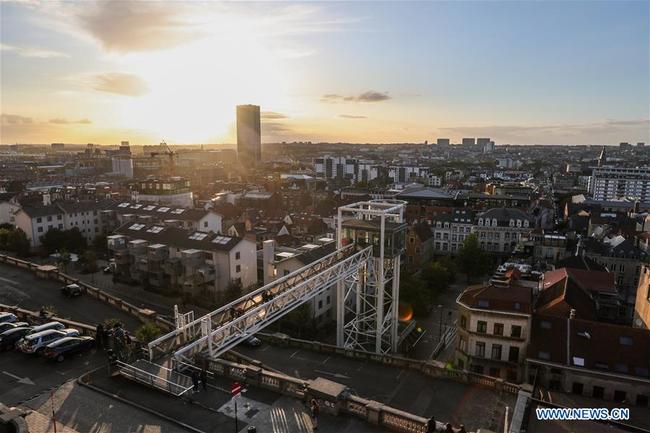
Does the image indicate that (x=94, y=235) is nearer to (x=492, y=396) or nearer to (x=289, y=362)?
(x=289, y=362)

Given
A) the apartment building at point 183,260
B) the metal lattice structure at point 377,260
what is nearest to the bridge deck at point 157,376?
the metal lattice structure at point 377,260

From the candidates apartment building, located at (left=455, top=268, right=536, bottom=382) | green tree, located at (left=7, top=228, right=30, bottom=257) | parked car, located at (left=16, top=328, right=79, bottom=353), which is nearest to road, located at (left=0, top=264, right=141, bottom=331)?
parked car, located at (left=16, top=328, right=79, bottom=353)

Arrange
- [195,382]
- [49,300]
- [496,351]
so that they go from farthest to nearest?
[49,300], [496,351], [195,382]

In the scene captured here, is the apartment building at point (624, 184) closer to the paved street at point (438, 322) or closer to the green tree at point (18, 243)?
the paved street at point (438, 322)

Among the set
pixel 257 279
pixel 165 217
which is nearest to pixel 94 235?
pixel 165 217

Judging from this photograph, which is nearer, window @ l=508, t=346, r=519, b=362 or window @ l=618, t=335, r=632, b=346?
window @ l=618, t=335, r=632, b=346

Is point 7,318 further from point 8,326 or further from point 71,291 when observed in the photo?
point 71,291

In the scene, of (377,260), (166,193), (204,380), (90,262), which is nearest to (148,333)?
(204,380)

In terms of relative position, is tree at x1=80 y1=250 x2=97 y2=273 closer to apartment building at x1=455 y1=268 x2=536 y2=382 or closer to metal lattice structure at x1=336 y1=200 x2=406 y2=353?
metal lattice structure at x1=336 y1=200 x2=406 y2=353
